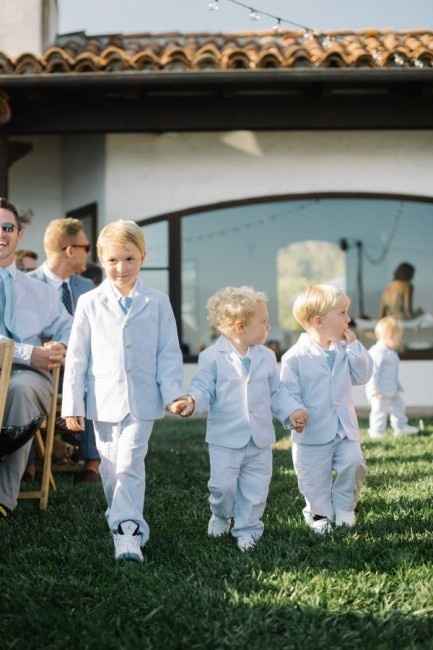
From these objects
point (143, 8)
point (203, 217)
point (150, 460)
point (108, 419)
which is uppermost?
point (143, 8)

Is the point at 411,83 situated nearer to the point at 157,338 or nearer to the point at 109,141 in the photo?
the point at 109,141

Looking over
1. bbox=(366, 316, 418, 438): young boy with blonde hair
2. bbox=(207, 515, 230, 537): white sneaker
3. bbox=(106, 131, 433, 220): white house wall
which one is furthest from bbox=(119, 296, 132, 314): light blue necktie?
bbox=(106, 131, 433, 220): white house wall

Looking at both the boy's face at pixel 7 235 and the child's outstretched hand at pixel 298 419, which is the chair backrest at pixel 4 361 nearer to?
the boy's face at pixel 7 235

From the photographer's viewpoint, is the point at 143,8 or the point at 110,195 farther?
the point at 143,8

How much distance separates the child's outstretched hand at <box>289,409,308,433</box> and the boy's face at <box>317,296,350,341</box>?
0.52m

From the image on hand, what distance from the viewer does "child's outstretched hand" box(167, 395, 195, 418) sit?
167 inches

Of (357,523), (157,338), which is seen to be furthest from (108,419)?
(357,523)

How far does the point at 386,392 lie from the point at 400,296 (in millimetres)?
3165

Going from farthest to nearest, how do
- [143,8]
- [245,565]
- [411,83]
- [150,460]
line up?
[143,8]
[411,83]
[150,460]
[245,565]

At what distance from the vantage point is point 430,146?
1188 cm

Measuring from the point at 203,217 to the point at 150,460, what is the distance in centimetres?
521

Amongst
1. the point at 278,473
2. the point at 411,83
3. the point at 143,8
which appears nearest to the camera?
the point at 278,473

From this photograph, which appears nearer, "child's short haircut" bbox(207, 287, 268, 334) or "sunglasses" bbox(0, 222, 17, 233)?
"child's short haircut" bbox(207, 287, 268, 334)

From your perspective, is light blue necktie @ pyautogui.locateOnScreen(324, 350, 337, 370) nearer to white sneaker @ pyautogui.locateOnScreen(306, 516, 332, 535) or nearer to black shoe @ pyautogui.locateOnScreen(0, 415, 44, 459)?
white sneaker @ pyautogui.locateOnScreen(306, 516, 332, 535)
